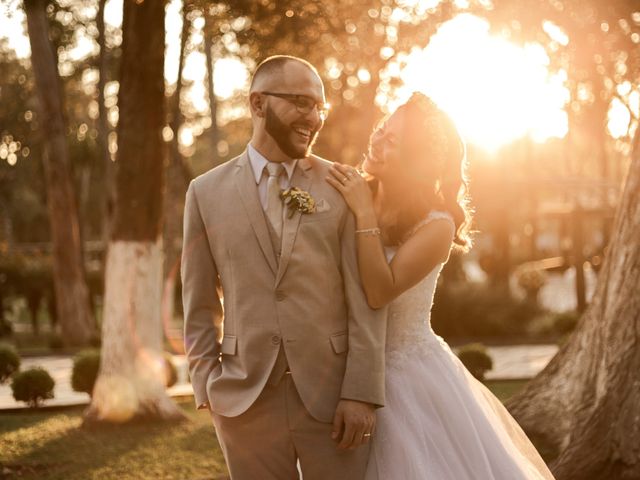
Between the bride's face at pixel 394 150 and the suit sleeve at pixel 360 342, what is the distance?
1.77 feet

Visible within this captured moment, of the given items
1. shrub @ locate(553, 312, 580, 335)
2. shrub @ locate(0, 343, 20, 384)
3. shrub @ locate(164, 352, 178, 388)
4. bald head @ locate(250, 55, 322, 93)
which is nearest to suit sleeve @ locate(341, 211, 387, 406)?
bald head @ locate(250, 55, 322, 93)

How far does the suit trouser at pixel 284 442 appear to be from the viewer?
396cm

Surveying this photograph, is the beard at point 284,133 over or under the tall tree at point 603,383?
over

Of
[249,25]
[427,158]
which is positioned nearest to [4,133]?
[249,25]

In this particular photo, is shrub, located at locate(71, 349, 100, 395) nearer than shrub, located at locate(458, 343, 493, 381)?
Yes

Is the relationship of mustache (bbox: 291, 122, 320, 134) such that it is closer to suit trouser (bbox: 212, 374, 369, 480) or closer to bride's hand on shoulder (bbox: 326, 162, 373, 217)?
bride's hand on shoulder (bbox: 326, 162, 373, 217)

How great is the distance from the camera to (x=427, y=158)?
448 cm

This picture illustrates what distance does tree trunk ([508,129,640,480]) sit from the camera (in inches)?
275

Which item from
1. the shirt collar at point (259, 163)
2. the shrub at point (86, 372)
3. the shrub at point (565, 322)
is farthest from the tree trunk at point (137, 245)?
the shrub at point (565, 322)

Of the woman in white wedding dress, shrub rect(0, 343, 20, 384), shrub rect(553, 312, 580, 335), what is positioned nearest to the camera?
the woman in white wedding dress

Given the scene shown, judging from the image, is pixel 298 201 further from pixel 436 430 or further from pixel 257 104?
pixel 436 430

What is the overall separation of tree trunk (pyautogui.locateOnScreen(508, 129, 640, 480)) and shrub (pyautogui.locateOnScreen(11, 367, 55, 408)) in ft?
23.0

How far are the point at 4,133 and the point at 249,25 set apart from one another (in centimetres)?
4111

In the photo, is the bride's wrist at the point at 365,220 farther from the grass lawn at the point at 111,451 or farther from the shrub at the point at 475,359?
the shrub at the point at 475,359
